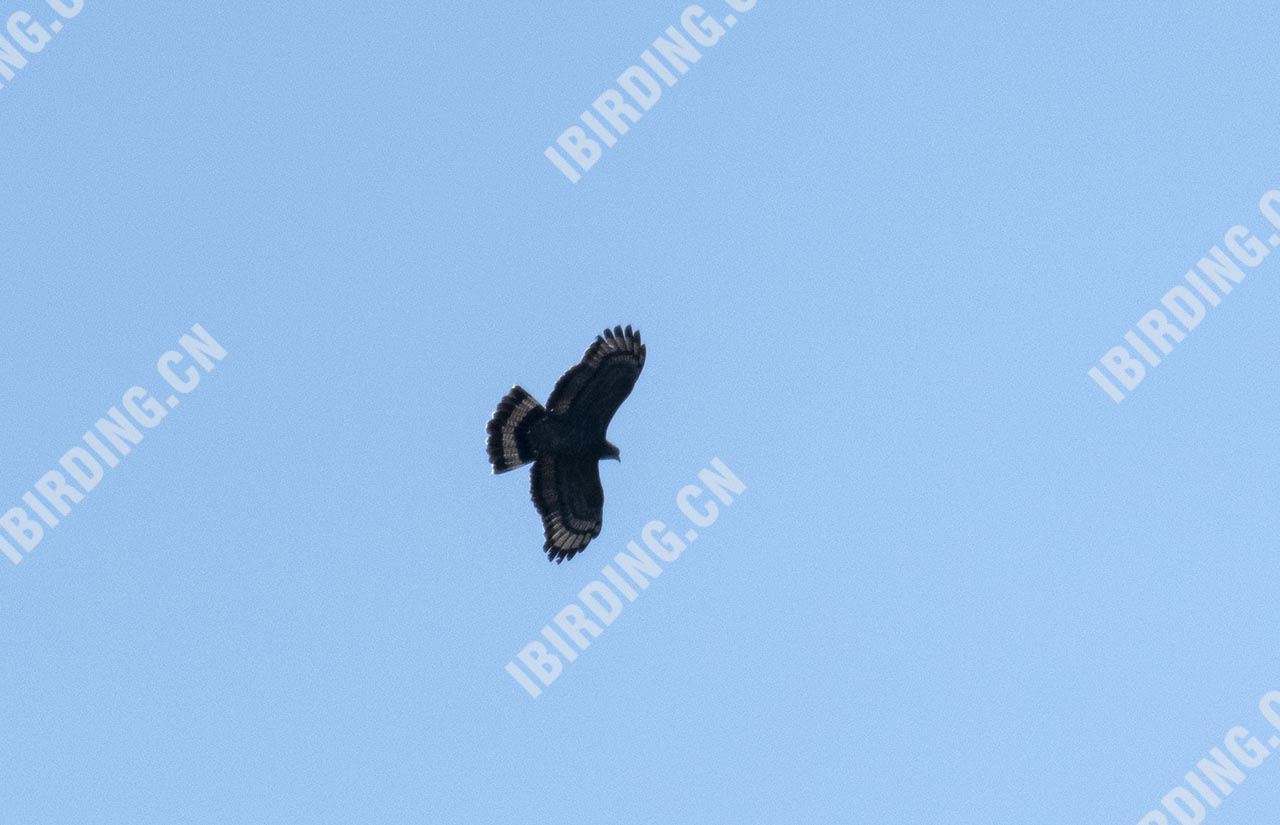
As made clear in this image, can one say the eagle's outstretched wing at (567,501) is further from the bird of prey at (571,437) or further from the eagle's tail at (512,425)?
the eagle's tail at (512,425)

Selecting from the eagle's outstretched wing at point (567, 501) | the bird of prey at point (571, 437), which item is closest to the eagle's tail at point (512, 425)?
the bird of prey at point (571, 437)

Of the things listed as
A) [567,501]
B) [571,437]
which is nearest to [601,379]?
[571,437]

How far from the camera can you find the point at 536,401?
39375mm

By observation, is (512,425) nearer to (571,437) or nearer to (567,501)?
(571,437)

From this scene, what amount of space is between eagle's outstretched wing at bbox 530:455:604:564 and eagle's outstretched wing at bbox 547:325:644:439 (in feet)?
3.38

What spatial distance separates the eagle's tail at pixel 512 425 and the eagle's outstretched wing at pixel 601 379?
30 cm

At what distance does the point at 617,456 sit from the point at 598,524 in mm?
1170

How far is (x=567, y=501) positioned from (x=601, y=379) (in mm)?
2406

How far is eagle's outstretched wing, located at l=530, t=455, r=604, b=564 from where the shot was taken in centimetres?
4019

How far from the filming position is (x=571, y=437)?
130 feet

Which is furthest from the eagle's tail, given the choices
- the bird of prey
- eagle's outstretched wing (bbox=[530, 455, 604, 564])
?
eagle's outstretched wing (bbox=[530, 455, 604, 564])

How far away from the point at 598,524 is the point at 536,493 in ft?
3.28

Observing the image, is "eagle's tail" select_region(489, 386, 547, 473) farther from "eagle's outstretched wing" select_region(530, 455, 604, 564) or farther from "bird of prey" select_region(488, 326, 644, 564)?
"eagle's outstretched wing" select_region(530, 455, 604, 564)

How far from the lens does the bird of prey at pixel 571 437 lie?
1527 inches
